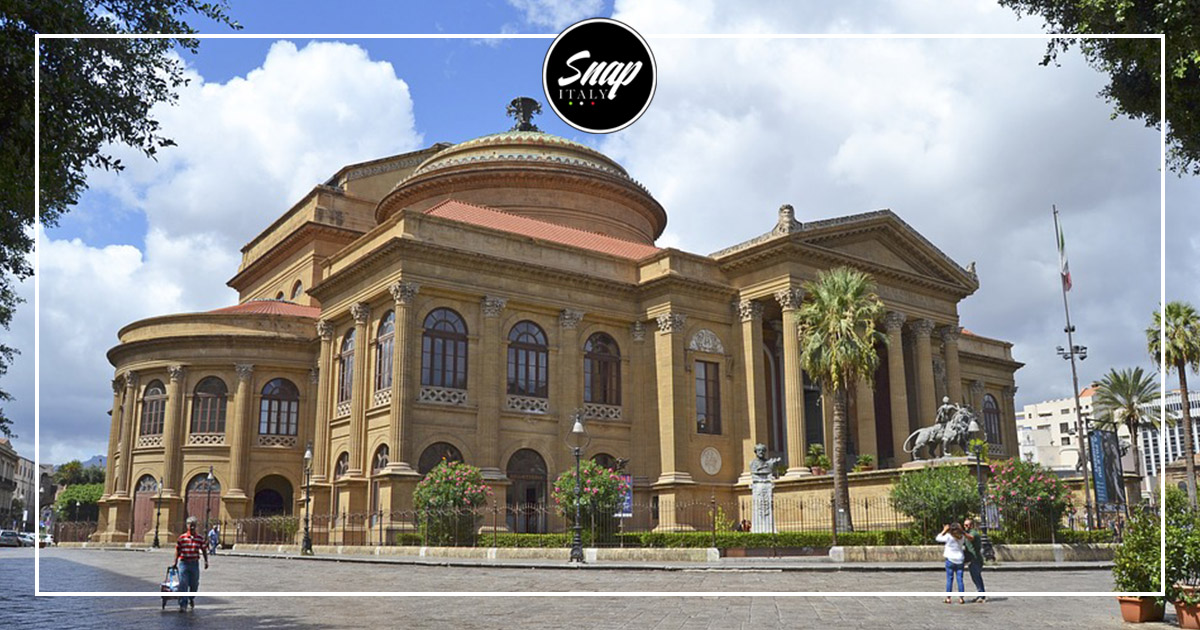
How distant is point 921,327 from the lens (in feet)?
145

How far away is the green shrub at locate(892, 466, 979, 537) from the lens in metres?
27.8

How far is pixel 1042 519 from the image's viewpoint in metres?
28.5

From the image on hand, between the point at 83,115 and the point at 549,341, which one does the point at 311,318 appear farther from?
the point at 83,115

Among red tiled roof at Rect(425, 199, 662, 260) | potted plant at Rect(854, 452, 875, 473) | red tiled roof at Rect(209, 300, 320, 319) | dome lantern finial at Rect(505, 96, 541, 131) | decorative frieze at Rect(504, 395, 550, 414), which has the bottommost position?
potted plant at Rect(854, 452, 875, 473)

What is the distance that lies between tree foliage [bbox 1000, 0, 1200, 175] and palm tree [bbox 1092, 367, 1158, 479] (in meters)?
48.9

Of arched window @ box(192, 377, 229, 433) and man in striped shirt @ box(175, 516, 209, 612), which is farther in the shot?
arched window @ box(192, 377, 229, 433)

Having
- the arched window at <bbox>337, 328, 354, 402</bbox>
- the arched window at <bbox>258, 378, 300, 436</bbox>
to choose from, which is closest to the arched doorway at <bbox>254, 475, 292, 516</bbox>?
the arched window at <bbox>258, 378, 300, 436</bbox>

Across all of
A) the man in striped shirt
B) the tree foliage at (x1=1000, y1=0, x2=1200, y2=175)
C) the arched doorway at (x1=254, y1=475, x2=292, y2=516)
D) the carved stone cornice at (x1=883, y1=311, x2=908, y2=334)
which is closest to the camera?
the tree foliage at (x1=1000, y1=0, x2=1200, y2=175)

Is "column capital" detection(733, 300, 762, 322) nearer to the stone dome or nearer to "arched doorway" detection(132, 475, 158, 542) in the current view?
the stone dome

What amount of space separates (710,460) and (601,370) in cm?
595

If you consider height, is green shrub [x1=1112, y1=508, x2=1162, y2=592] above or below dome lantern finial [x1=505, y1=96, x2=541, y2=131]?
below

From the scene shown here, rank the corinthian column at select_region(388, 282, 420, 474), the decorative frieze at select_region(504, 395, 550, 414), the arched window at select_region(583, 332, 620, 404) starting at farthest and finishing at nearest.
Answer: the arched window at select_region(583, 332, 620, 404) < the decorative frieze at select_region(504, 395, 550, 414) < the corinthian column at select_region(388, 282, 420, 474)

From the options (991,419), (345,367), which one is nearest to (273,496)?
(345,367)

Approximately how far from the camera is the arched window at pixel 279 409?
4362 centimetres
